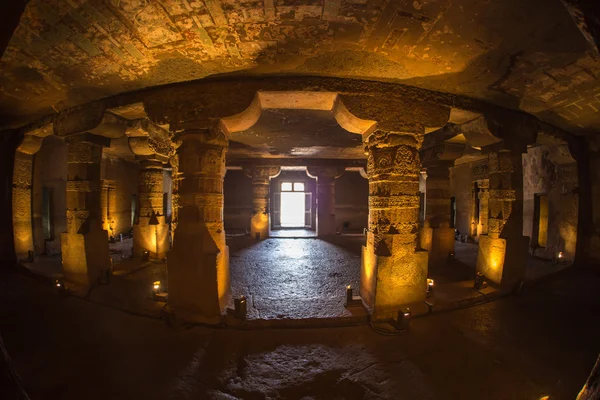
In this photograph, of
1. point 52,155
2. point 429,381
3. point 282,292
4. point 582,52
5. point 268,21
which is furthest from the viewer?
point 52,155

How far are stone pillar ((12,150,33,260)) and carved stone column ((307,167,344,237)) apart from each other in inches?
376

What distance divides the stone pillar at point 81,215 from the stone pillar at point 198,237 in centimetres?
270

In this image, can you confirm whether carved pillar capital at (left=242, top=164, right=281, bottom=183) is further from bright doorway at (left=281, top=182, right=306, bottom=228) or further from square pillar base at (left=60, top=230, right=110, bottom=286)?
square pillar base at (left=60, top=230, right=110, bottom=286)

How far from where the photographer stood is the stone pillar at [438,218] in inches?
302

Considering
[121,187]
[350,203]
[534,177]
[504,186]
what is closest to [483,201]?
[534,177]

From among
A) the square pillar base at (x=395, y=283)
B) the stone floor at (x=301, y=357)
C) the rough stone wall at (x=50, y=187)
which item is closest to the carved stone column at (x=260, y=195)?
the rough stone wall at (x=50, y=187)

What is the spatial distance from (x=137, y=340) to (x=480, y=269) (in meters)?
6.93

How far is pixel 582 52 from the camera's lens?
10.1ft

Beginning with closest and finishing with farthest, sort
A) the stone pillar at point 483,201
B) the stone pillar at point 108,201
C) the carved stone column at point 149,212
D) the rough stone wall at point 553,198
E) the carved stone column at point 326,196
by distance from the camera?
the rough stone wall at point 553,198 → the carved stone column at point 149,212 → the stone pillar at point 108,201 → the stone pillar at point 483,201 → the carved stone column at point 326,196

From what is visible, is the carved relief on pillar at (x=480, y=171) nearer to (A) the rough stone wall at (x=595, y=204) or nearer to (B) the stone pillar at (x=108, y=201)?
(A) the rough stone wall at (x=595, y=204)

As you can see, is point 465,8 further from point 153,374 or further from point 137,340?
point 137,340

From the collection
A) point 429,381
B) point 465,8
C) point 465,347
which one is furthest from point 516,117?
point 429,381

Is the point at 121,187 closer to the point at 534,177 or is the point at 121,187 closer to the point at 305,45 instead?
the point at 305,45

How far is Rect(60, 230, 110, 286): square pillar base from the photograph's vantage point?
5324mm
